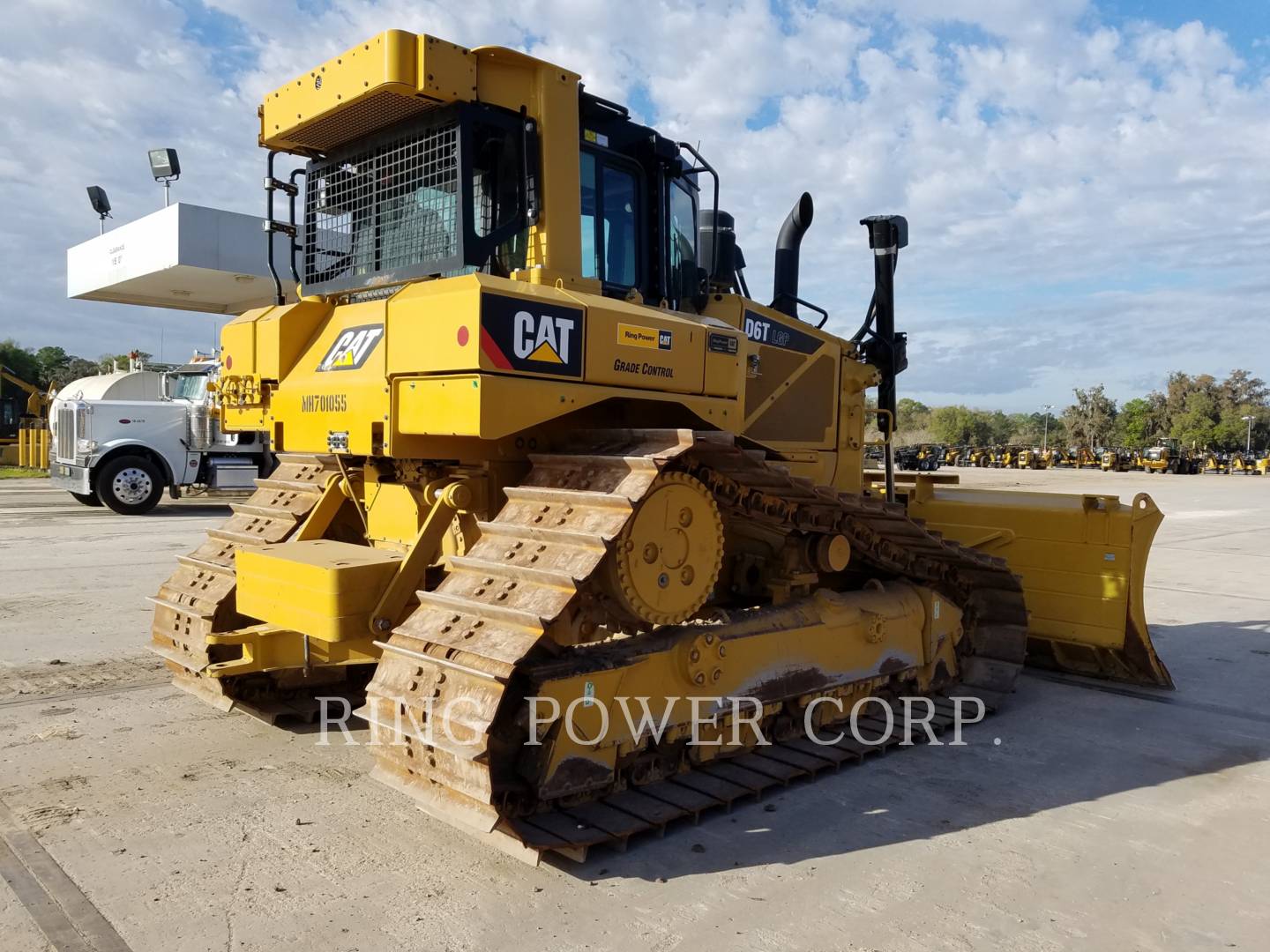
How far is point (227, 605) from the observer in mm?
5465

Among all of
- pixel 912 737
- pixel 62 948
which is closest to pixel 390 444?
pixel 62 948

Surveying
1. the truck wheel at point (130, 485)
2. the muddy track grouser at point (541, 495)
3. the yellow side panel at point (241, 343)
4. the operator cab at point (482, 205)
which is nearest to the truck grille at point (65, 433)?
the truck wheel at point (130, 485)

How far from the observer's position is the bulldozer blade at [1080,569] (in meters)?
6.89

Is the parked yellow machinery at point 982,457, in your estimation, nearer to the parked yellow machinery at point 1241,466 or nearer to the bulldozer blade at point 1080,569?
the parked yellow machinery at point 1241,466

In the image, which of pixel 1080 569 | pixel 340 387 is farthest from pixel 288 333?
pixel 1080 569

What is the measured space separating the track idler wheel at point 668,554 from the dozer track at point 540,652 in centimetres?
10

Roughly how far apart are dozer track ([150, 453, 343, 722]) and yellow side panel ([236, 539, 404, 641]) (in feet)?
2.52

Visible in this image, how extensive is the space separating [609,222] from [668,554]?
1.94 m

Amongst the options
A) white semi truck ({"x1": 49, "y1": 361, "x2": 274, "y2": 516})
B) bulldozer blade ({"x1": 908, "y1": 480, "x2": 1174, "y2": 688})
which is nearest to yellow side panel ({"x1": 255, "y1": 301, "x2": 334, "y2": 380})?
bulldozer blade ({"x1": 908, "y1": 480, "x2": 1174, "y2": 688})

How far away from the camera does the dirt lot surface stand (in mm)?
3342

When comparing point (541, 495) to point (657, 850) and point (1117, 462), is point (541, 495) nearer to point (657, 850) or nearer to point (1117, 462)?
point (657, 850)

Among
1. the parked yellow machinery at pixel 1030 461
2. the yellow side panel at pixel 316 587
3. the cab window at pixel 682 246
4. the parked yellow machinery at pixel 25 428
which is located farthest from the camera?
the parked yellow machinery at pixel 1030 461

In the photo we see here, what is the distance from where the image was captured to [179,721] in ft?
17.9

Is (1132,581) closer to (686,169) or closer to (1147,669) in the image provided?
(1147,669)
